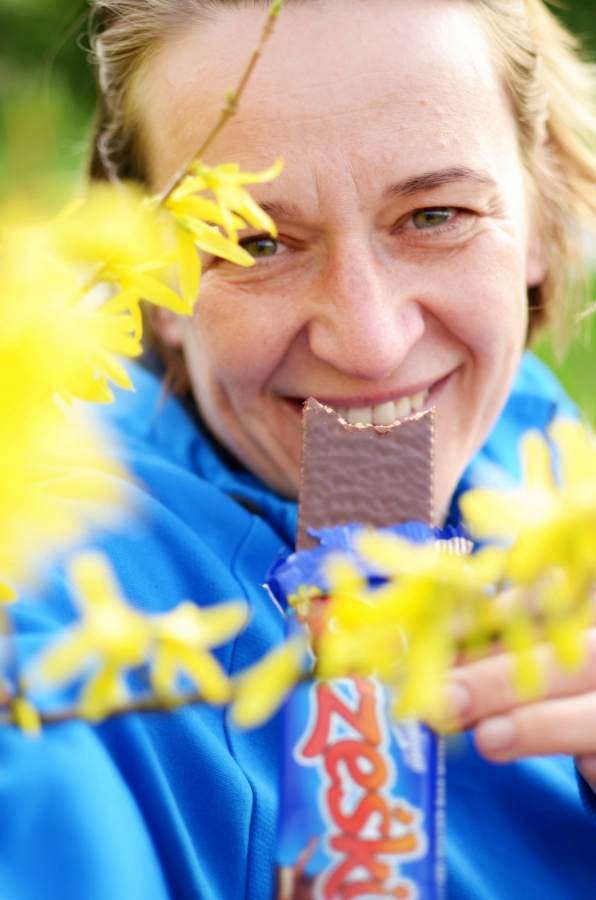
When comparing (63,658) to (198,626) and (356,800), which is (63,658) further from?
(356,800)

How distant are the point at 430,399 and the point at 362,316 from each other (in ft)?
0.71

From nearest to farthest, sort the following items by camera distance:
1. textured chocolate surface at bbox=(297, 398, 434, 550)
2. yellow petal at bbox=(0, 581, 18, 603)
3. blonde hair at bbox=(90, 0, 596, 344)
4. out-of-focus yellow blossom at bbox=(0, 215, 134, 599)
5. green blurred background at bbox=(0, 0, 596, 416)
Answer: out-of-focus yellow blossom at bbox=(0, 215, 134, 599) < yellow petal at bbox=(0, 581, 18, 603) < textured chocolate surface at bbox=(297, 398, 434, 550) < blonde hair at bbox=(90, 0, 596, 344) < green blurred background at bbox=(0, 0, 596, 416)

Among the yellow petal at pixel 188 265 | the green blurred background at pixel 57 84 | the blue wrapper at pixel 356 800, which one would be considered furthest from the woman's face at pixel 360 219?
the green blurred background at pixel 57 84

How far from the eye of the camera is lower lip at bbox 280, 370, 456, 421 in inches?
47.3

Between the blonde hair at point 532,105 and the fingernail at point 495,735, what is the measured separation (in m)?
0.88

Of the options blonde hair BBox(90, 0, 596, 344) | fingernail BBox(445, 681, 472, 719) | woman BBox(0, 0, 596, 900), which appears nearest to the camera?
fingernail BBox(445, 681, 472, 719)

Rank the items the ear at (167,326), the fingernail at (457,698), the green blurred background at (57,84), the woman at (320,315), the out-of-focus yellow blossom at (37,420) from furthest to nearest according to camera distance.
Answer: the green blurred background at (57,84), the ear at (167,326), the woman at (320,315), the fingernail at (457,698), the out-of-focus yellow blossom at (37,420)

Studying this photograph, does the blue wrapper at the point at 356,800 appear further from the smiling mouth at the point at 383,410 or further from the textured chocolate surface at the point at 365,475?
the smiling mouth at the point at 383,410

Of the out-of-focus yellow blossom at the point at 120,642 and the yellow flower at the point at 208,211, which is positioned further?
the yellow flower at the point at 208,211

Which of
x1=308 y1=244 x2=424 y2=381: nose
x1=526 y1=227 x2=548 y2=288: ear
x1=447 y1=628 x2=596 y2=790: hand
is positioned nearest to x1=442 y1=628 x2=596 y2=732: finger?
x1=447 y1=628 x2=596 y2=790: hand

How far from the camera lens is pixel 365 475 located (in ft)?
2.21

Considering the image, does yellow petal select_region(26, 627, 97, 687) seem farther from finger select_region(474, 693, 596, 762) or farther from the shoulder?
the shoulder

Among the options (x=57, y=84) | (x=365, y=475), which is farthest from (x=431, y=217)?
(x=57, y=84)

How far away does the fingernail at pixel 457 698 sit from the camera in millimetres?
548
